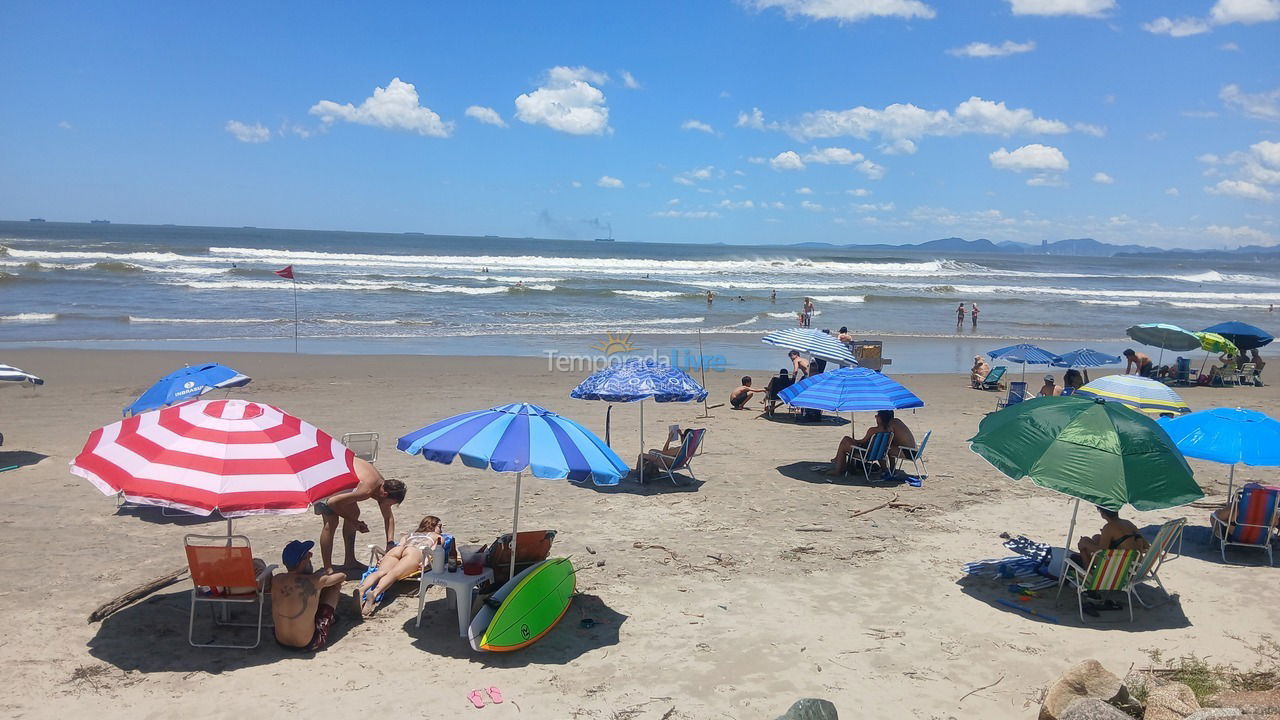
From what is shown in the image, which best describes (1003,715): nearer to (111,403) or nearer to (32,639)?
(32,639)

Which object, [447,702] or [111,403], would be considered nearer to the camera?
[447,702]

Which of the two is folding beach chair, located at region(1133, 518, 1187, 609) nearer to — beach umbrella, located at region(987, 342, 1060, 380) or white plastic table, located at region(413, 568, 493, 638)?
white plastic table, located at region(413, 568, 493, 638)

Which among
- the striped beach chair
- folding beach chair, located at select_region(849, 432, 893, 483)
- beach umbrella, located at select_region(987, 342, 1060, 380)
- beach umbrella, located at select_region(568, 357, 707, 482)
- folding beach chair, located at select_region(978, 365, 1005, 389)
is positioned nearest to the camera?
the striped beach chair

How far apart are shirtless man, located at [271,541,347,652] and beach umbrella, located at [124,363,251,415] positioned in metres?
4.10

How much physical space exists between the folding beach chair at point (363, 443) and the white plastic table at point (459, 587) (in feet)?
12.2

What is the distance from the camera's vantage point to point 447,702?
4730 mm

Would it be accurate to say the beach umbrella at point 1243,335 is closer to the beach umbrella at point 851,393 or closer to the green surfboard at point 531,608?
the beach umbrella at point 851,393

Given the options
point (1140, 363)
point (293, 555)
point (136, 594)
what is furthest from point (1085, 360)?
point (136, 594)

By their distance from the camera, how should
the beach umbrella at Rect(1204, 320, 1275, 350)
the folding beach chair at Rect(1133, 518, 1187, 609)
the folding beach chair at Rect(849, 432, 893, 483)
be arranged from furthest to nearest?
1. the beach umbrella at Rect(1204, 320, 1275, 350)
2. the folding beach chair at Rect(849, 432, 893, 483)
3. the folding beach chair at Rect(1133, 518, 1187, 609)

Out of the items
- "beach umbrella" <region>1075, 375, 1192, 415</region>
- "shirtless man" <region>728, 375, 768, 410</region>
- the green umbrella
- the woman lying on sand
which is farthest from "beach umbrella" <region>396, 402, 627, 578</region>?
"shirtless man" <region>728, 375, 768, 410</region>

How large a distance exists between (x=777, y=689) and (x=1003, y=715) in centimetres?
128

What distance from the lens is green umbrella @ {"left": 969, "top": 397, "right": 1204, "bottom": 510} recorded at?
5.55m

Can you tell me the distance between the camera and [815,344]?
12461 mm

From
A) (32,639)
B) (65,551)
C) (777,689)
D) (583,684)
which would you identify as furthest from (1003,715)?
(65,551)
